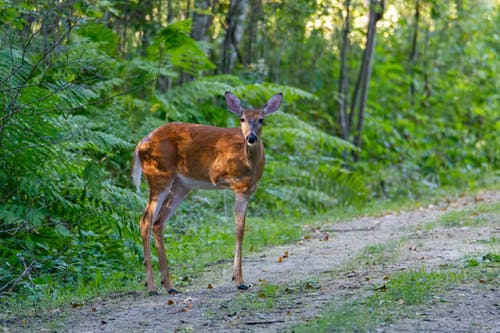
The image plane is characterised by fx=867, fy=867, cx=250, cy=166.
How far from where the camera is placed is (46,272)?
26.9 ft

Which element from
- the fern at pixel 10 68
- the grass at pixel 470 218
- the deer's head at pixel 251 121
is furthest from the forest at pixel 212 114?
the grass at pixel 470 218

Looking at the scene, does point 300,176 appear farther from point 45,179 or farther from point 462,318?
point 462,318

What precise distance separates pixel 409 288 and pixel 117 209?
334cm

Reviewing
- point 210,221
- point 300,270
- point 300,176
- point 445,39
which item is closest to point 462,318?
point 300,270

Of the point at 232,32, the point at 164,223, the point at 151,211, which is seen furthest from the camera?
the point at 232,32

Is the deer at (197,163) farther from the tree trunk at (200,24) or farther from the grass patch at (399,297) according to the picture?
the tree trunk at (200,24)

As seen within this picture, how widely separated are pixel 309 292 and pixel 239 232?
1110 mm

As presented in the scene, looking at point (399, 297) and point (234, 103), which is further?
point (234, 103)

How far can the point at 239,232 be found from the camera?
25.4ft

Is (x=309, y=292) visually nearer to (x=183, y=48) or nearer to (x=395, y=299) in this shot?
(x=395, y=299)

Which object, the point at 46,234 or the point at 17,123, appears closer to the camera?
the point at 17,123

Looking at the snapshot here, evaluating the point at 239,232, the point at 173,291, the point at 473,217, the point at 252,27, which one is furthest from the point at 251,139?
the point at 252,27

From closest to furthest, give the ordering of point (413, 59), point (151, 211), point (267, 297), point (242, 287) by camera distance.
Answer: point (267, 297)
point (242, 287)
point (151, 211)
point (413, 59)

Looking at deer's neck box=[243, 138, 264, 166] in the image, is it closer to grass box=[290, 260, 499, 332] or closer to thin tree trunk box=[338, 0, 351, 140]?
grass box=[290, 260, 499, 332]
